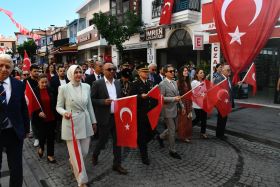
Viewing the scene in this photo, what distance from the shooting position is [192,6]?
14.6 metres

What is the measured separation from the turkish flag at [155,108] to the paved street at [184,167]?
804 mm

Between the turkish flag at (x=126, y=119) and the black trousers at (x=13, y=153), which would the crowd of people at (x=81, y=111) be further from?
the turkish flag at (x=126, y=119)

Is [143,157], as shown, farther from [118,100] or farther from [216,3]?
[216,3]

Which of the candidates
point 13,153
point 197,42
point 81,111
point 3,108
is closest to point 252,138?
point 81,111

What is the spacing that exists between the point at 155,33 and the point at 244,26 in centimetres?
1328

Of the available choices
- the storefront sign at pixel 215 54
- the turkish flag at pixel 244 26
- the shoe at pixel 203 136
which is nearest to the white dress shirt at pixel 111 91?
the turkish flag at pixel 244 26

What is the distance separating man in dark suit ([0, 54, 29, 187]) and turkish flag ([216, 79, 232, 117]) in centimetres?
405

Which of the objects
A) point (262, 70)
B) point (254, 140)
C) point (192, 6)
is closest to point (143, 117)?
point (254, 140)

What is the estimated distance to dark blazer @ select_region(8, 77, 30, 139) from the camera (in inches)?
127

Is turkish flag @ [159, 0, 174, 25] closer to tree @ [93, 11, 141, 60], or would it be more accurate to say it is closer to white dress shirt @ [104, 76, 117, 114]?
tree @ [93, 11, 141, 60]

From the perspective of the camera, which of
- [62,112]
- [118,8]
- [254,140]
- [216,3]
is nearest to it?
[62,112]

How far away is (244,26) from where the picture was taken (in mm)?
4504

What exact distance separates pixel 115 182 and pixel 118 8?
18292 millimetres

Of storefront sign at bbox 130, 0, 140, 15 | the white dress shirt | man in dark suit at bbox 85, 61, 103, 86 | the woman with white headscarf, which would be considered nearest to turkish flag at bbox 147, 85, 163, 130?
the white dress shirt
